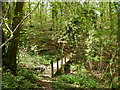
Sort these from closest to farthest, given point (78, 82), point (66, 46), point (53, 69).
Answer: point (78, 82) → point (53, 69) → point (66, 46)

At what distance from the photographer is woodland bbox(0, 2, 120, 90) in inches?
93.6

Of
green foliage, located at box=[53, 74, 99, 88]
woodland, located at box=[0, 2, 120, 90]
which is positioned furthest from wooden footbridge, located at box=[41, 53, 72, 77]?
green foliage, located at box=[53, 74, 99, 88]

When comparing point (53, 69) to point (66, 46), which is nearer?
point (53, 69)

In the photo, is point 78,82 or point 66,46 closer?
point 78,82

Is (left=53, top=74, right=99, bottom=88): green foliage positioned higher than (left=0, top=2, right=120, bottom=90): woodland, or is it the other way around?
(left=0, top=2, right=120, bottom=90): woodland

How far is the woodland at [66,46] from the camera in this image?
2377 mm

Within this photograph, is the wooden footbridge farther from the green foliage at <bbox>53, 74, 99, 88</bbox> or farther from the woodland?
the green foliage at <bbox>53, 74, 99, 88</bbox>

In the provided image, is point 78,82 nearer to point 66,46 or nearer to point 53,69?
point 53,69

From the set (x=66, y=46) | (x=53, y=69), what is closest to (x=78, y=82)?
(x=53, y=69)

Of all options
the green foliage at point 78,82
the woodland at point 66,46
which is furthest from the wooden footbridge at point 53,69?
the green foliage at point 78,82

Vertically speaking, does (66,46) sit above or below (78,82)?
above

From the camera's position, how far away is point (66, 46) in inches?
162

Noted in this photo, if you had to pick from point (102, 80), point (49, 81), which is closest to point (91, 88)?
point (102, 80)

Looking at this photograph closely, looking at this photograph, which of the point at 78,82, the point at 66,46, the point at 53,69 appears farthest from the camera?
the point at 66,46
